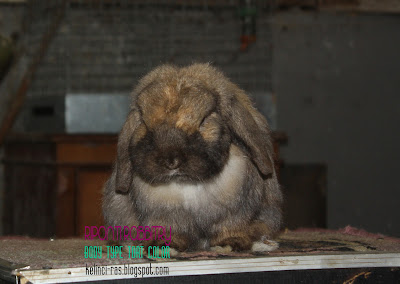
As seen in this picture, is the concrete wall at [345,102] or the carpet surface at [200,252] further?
the concrete wall at [345,102]

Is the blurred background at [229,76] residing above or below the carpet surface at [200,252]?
above

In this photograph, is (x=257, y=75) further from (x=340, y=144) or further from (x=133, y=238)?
(x=133, y=238)

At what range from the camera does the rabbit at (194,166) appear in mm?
1672

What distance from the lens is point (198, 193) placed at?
1.79 meters

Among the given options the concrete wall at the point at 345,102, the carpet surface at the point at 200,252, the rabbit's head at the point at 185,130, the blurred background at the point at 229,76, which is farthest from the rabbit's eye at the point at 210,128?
the concrete wall at the point at 345,102

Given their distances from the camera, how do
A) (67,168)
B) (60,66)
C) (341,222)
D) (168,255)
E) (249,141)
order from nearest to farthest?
(168,255)
(249,141)
(67,168)
(60,66)
(341,222)

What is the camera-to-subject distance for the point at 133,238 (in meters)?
1.91

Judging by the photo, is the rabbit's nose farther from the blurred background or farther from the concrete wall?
the concrete wall

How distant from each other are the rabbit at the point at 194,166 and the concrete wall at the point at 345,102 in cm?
263

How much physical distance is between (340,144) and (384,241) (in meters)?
2.54

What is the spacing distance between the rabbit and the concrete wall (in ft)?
8.64

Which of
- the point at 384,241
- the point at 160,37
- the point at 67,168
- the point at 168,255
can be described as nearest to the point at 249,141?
the point at 168,255

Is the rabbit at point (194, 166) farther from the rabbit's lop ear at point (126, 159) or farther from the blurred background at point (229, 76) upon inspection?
the blurred background at point (229, 76)

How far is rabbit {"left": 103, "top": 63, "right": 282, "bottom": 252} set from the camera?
167cm
